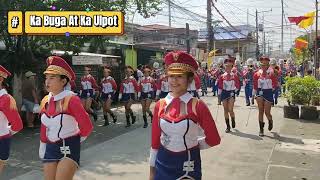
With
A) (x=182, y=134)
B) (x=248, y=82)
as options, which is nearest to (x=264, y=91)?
(x=182, y=134)

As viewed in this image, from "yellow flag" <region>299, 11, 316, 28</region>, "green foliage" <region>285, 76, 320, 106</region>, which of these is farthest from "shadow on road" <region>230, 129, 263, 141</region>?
"yellow flag" <region>299, 11, 316, 28</region>

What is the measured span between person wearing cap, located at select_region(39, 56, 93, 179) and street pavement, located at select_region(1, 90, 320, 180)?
9.44 ft

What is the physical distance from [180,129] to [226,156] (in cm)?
558

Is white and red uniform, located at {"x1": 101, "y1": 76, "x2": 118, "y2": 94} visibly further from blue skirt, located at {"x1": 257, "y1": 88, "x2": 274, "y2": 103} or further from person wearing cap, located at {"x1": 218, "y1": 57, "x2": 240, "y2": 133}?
blue skirt, located at {"x1": 257, "y1": 88, "x2": 274, "y2": 103}

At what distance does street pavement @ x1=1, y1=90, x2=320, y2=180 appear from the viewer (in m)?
7.83

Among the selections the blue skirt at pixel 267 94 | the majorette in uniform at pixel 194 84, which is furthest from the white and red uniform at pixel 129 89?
the blue skirt at pixel 267 94

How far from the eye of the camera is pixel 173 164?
3.85 m

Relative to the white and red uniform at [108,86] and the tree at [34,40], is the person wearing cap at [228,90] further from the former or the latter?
the tree at [34,40]

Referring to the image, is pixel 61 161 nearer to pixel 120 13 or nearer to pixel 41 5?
pixel 41 5

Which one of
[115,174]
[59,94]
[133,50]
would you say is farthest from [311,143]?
[133,50]

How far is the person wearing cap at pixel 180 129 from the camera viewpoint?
3863 mm

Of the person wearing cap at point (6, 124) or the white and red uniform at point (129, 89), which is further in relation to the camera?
the white and red uniform at point (129, 89)

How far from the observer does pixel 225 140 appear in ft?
36.3

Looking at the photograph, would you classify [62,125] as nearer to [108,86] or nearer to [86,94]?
[108,86]
